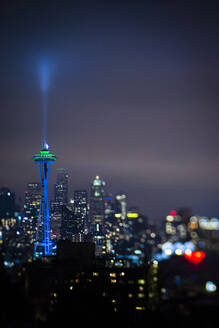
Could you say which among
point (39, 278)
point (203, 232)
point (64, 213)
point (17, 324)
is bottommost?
point (17, 324)

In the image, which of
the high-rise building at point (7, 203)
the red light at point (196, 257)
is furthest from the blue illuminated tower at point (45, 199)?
the red light at point (196, 257)

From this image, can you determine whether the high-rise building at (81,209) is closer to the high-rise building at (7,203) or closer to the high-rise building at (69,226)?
the high-rise building at (69,226)

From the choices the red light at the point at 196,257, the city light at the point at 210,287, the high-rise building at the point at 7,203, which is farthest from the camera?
the high-rise building at the point at 7,203

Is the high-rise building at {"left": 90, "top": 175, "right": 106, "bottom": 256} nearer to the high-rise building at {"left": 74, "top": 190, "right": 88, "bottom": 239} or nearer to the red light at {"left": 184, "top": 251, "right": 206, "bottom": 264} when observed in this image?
the high-rise building at {"left": 74, "top": 190, "right": 88, "bottom": 239}

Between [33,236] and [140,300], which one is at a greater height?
[33,236]

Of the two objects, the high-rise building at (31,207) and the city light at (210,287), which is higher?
the high-rise building at (31,207)

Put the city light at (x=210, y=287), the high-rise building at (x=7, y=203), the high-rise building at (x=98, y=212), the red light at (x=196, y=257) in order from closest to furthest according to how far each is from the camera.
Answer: the city light at (x=210, y=287)
the red light at (x=196, y=257)
the high-rise building at (x=7, y=203)
the high-rise building at (x=98, y=212)

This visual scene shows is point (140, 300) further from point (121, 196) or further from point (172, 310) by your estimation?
point (121, 196)

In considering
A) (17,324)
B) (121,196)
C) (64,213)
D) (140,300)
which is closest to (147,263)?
(140,300)
